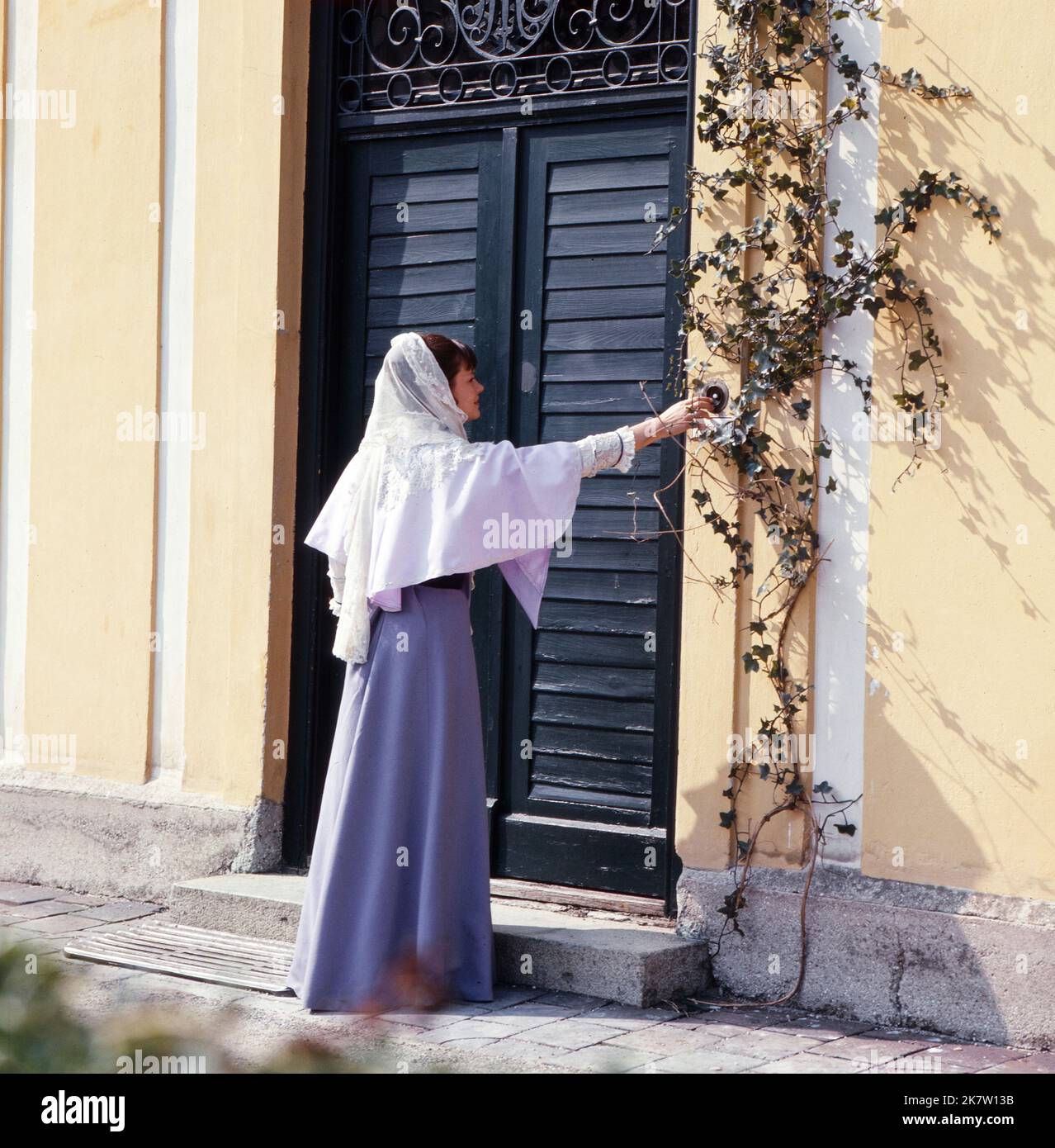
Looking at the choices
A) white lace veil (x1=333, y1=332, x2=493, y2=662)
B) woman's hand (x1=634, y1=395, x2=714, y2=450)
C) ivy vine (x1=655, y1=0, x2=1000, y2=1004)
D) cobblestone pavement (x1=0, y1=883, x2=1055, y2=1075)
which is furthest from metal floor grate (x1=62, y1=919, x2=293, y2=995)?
woman's hand (x1=634, y1=395, x2=714, y2=450)

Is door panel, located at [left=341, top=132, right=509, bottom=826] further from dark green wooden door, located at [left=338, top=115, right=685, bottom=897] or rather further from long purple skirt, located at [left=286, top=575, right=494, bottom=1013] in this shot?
long purple skirt, located at [left=286, top=575, right=494, bottom=1013]

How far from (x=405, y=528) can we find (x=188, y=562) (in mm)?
2042

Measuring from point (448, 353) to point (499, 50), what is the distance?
5.45ft

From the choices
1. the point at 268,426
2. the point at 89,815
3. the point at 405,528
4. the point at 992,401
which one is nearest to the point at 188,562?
the point at 268,426

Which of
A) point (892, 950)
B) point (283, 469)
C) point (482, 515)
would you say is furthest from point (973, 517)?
point (283, 469)

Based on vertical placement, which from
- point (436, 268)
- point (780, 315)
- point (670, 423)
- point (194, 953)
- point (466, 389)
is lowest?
point (194, 953)

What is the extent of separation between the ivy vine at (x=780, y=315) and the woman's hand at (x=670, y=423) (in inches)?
6.5

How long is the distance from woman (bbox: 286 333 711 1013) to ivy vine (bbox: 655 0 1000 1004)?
0.30 metres

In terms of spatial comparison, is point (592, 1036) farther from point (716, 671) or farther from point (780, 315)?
point (780, 315)

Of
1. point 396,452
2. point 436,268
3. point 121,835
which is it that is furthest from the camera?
point 121,835

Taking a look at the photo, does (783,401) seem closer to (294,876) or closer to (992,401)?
(992,401)

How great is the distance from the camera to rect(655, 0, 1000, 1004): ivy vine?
15.2 feet

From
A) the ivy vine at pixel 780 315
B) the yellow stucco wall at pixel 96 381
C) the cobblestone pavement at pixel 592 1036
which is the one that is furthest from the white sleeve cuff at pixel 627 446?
the yellow stucco wall at pixel 96 381

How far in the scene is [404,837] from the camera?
15.4 ft
